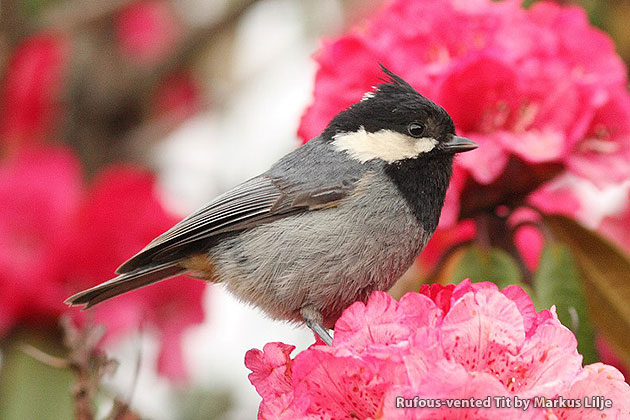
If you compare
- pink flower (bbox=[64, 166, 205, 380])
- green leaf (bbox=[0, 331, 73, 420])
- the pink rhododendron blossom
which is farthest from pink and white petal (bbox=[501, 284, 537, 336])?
green leaf (bbox=[0, 331, 73, 420])

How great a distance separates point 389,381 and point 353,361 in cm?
8

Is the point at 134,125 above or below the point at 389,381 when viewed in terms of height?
below

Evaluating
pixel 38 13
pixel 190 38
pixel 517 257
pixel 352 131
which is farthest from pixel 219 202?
pixel 38 13

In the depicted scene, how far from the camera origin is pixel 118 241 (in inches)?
110

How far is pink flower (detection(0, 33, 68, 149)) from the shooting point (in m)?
3.38

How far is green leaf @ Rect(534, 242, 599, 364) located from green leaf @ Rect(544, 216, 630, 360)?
9 centimetres

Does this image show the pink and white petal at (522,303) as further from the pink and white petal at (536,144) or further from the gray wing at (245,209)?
the gray wing at (245,209)

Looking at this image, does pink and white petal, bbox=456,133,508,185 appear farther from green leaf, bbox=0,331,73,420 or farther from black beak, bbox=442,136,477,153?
green leaf, bbox=0,331,73,420

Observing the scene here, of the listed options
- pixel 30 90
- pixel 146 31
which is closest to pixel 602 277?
pixel 30 90

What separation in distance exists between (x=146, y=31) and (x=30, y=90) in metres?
0.86

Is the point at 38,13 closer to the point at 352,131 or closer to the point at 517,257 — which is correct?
the point at 352,131

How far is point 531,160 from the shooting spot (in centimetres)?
209

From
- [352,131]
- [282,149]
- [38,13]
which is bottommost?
[282,149]

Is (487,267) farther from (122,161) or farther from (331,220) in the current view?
(122,161)
